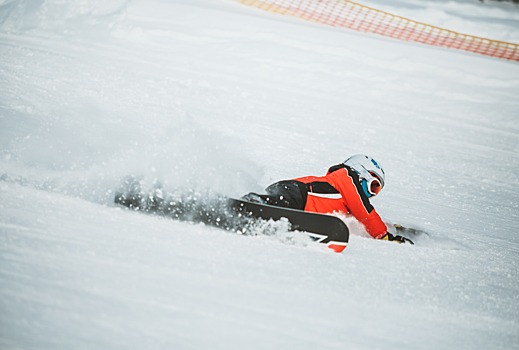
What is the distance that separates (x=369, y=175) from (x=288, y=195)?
27.7 inches

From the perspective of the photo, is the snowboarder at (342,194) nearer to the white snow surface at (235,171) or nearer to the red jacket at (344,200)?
the red jacket at (344,200)

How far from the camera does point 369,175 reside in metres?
4.84

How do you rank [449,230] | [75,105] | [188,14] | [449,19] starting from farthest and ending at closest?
[449,19], [188,14], [75,105], [449,230]

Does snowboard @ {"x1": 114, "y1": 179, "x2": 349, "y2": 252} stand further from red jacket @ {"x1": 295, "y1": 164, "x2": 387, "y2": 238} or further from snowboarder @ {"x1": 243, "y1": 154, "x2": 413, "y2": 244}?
red jacket @ {"x1": 295, "y1": 164, "x2": 387, "y2": 238}

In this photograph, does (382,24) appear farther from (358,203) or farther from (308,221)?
(308,221)

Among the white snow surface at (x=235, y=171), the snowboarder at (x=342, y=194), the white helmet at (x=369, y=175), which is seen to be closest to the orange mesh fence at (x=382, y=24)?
the white snow surface at (x=235, y=171)

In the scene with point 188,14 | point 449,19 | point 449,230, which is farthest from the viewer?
point 449,19

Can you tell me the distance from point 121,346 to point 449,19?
12.6 meters

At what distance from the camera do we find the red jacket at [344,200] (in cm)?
468

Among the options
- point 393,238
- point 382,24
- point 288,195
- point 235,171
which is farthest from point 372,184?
point 382,24

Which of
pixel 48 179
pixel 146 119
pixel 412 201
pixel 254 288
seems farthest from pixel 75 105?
pixel 254 288

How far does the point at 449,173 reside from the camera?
6.69 meters

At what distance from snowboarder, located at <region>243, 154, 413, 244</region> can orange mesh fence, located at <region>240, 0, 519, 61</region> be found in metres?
7.39

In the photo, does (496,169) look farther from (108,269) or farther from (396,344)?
(108,269)
